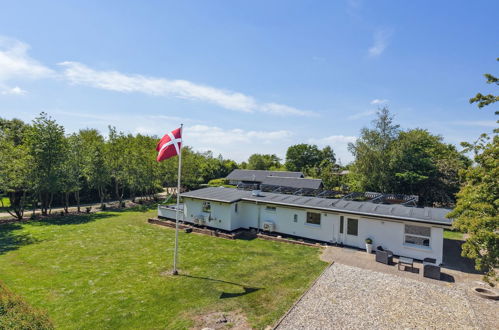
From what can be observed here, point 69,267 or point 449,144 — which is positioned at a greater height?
point 449,144

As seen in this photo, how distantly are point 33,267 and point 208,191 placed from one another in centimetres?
1202

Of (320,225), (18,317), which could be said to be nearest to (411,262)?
(320,225)

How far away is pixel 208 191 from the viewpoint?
70.1 ft

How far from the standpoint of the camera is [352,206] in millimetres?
16453

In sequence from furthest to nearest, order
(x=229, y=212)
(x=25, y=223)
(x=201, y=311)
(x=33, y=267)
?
(x=25, y=223)
(x=229, y=212)
(x=33, y=267)
(x=201, y=311)

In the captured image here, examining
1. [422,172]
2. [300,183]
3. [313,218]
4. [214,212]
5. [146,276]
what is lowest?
[146,276]

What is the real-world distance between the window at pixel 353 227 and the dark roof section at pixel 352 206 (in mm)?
822

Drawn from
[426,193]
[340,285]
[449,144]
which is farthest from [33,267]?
[449,144]

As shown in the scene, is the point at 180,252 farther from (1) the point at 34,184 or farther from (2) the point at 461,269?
(1) the point at 34,184

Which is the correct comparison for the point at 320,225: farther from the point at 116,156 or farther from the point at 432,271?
the point at 116,156

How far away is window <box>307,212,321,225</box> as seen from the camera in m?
16.8

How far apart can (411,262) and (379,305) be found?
481 cm

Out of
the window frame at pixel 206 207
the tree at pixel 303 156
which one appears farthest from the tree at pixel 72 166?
Answer: the tree at pixel 303 156

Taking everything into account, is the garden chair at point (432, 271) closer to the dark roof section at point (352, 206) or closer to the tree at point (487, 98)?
the dark roof section at point (352, 206)
